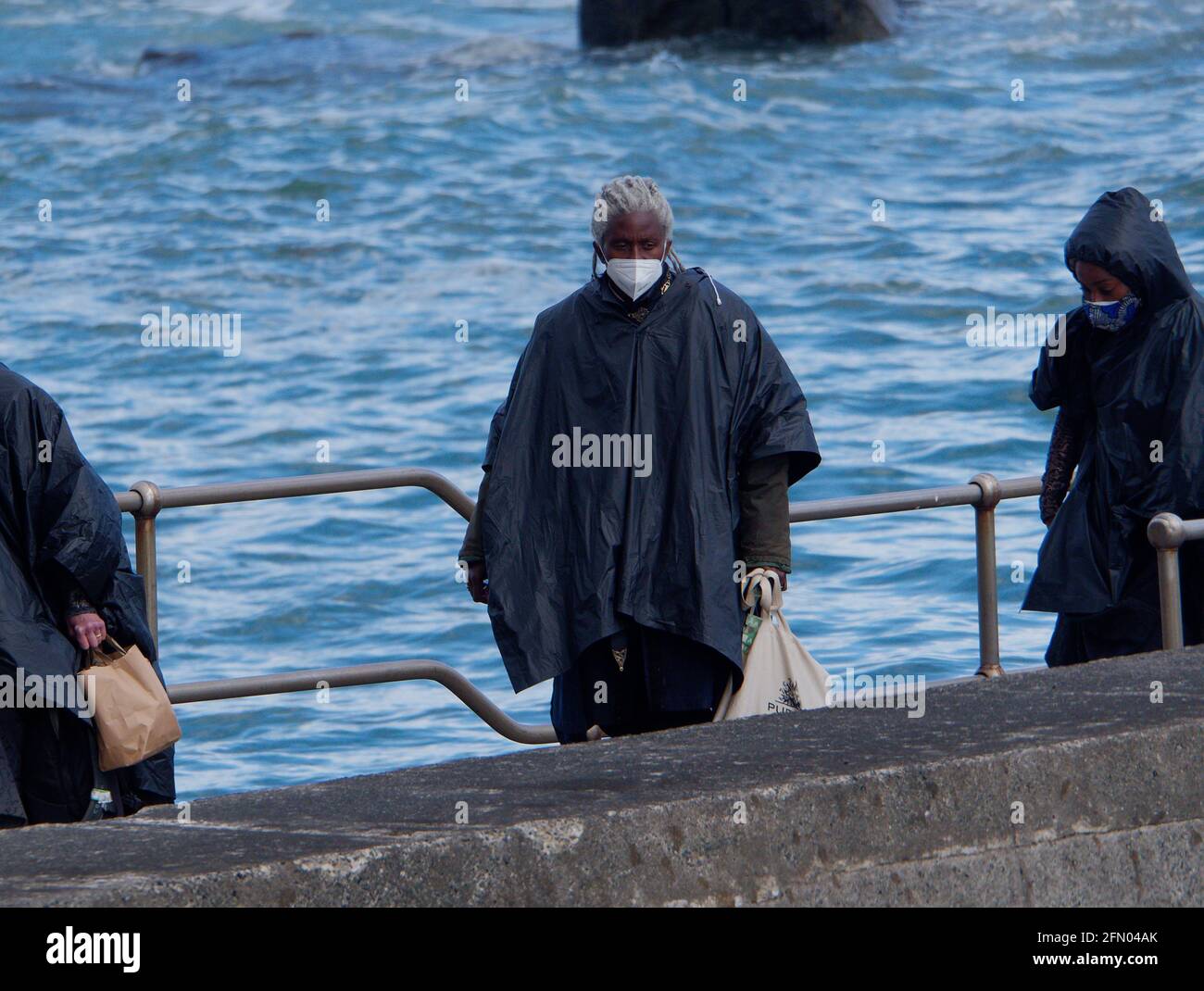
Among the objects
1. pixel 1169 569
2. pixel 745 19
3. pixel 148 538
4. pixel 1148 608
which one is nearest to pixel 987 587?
pixel 1148 608

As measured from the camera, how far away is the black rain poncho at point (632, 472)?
4.67 metres

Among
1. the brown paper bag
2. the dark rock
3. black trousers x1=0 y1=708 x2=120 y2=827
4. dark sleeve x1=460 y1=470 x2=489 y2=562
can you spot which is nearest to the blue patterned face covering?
dark sleeve x1=460 y1=470 x2=489 y2=562

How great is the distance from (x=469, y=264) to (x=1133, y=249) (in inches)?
568

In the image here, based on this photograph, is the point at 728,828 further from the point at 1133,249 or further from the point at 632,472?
the point at 1133,249

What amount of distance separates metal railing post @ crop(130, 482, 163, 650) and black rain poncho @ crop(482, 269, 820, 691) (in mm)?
1079

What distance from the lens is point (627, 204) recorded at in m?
4.70

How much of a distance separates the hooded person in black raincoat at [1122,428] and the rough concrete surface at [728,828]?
1898 mm

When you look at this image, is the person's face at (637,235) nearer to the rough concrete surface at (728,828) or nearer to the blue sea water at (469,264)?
the rough concrete surface at (728,828)

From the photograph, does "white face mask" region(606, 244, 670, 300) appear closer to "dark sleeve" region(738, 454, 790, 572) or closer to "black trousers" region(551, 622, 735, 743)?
"dark sleeve" region(738, 454, 790, 572)

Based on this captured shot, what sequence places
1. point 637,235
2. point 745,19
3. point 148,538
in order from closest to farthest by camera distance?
point 637,235 < point 148,538 < point 745,19

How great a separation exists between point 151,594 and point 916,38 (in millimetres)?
21363

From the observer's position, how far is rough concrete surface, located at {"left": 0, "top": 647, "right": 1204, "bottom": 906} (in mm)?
3072

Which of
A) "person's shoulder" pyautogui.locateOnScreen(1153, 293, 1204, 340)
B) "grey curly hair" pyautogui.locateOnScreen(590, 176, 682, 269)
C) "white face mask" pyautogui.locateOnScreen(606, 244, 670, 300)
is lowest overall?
"person's shoulder" pyautogui.locateOnScreen(1153, 293, 1204, 340)
